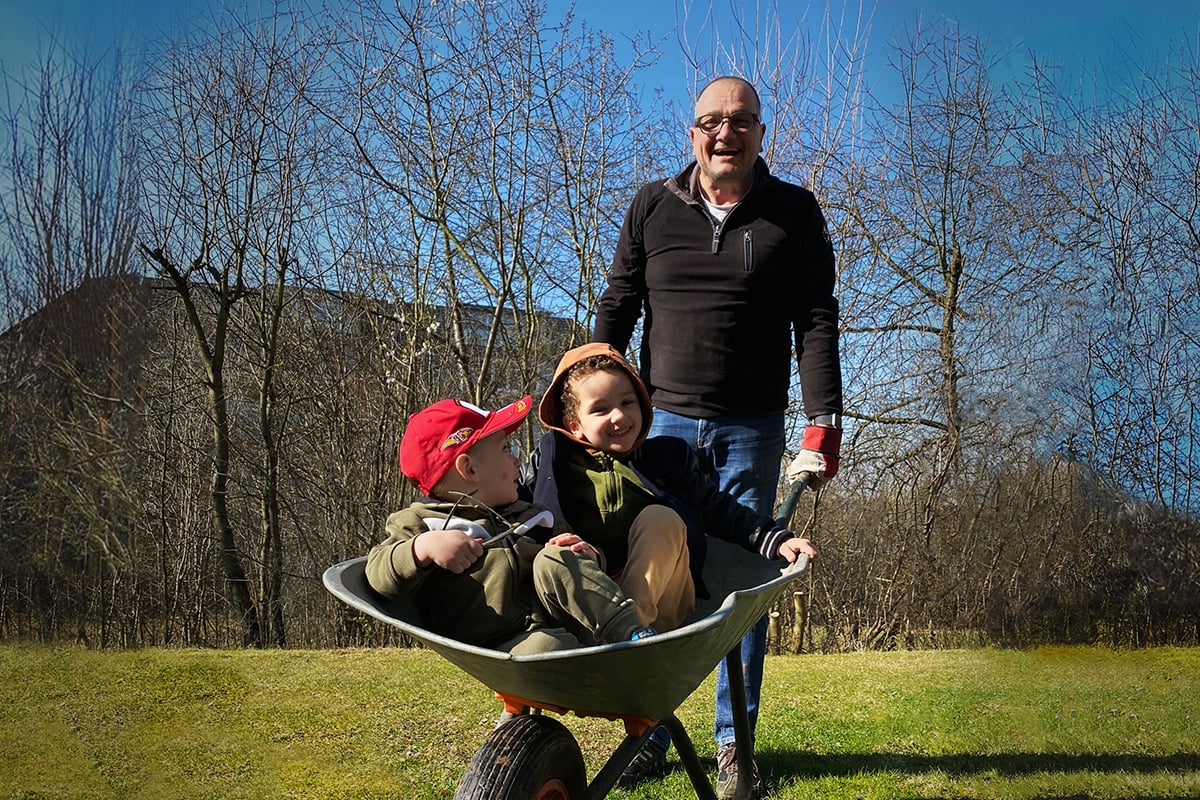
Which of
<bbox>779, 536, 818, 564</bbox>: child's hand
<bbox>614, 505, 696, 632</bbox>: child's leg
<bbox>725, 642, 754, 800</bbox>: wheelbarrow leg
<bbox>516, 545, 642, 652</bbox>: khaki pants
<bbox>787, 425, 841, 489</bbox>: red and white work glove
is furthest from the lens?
<bbox>787, 425, 841, 489</bbox>: red and white work glove

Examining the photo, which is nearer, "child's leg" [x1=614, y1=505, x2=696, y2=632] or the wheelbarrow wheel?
the wheelbarrow wheel

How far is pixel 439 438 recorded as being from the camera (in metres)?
1.51

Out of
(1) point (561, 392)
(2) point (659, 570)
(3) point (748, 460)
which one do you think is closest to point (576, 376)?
(1) point (561, 392)

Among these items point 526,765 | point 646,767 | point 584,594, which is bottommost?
point 646,767

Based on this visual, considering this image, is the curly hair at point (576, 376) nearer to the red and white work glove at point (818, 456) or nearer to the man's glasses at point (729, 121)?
the red and white work glove at point (818, 456)

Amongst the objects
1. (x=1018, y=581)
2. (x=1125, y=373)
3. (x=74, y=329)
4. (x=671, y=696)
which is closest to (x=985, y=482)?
(x=1018, y=581)

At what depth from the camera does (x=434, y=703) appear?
11.5 feet

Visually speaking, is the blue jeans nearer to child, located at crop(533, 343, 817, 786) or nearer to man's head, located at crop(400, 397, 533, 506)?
child, located at crop(533, 343, 817, 786)

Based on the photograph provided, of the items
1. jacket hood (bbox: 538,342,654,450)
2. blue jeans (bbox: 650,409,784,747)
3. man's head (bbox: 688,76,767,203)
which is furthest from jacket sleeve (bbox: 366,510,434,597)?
man's head (bbox: 688,76,767,203)

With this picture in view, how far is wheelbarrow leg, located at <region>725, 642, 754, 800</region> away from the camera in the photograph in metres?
1.83

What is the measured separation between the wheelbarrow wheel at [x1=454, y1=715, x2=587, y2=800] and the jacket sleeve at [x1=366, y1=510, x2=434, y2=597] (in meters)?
0.25

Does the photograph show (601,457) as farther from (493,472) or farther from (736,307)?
(736,307)

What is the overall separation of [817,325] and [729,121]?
1.67ft

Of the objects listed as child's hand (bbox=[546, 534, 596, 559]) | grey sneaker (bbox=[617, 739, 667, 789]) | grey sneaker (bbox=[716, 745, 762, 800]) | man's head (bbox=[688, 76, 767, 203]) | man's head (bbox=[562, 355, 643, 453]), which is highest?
man's head (bbox=[688, 76, 767, 203])
